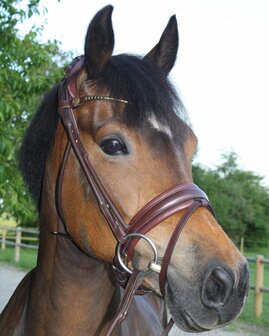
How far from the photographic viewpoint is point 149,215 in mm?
1729

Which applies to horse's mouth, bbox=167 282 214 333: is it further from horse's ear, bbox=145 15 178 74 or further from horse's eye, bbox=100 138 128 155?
horse's ear, bbox=145 15 178 74

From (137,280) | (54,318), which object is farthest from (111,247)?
(54,318)

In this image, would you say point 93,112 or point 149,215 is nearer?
point 149,215

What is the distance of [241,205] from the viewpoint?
3244 centimetres

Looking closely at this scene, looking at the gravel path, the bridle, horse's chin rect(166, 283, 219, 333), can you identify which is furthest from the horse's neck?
the gravel path

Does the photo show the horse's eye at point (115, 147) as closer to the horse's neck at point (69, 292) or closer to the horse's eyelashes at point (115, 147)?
the horse's eyelashes at point (115, 147)

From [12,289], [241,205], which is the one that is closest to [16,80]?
[12,289]

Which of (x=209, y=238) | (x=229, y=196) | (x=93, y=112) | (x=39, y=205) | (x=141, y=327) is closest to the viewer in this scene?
(x=209, y=238)

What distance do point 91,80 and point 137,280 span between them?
97cm

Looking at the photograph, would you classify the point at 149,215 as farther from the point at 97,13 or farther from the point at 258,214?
the point at 258,214

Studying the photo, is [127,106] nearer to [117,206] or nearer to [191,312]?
[117,206]

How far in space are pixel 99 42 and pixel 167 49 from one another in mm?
579

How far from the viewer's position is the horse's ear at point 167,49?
2.40 m

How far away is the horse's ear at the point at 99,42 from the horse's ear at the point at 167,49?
17.3 inches
